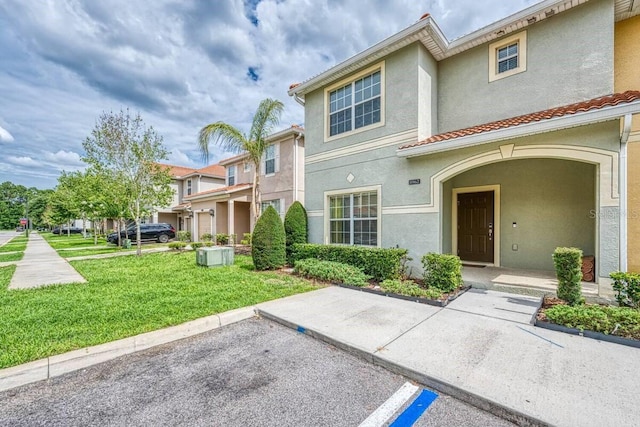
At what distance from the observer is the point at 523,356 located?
136 inches

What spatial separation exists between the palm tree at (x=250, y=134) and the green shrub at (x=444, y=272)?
28.8 feet

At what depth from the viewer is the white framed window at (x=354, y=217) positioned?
28.2 ft

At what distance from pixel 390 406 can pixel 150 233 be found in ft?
80.2

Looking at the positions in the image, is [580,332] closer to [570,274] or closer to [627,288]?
[570,274]

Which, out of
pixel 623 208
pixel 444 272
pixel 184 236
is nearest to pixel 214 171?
pixel 184 236

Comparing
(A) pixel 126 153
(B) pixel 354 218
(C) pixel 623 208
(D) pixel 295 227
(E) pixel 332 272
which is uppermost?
(A) pixel 126 153

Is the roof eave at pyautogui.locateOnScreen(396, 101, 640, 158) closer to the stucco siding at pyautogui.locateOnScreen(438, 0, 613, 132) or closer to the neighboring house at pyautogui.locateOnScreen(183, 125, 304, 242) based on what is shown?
the stucco siding at pyautogui.locateOnScreen(438, 0, 613, 132)

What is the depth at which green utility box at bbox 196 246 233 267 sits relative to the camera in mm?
9945

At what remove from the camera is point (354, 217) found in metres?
9.16

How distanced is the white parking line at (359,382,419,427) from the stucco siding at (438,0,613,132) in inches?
298

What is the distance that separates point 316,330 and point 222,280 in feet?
14.4

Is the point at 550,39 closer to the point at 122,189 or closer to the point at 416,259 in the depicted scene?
the point at 416,259

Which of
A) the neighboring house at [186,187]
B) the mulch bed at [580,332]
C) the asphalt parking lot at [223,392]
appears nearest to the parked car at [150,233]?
the neighboring house at [186,187]

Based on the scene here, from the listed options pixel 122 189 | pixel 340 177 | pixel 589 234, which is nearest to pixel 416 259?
pixel 340 177
